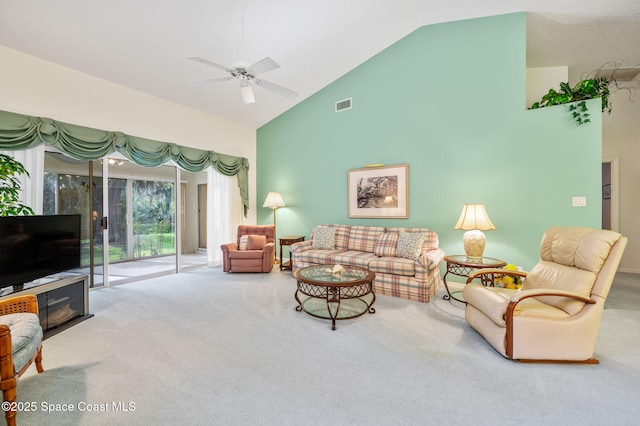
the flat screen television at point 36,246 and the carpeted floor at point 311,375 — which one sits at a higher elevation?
the flat screen television at point 36,246

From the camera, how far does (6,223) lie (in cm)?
248

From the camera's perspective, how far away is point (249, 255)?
4992mm

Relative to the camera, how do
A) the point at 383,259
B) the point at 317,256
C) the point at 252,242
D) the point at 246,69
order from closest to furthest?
the point at 246,69
the point at 383,259
the point at 317,256
the point at 252,242

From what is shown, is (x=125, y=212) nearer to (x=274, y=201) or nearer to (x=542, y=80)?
(x=274, y=201)

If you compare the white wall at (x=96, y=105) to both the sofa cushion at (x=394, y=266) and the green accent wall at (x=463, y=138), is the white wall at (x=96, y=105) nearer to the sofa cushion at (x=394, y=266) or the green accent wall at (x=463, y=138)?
the green accent wall at (x=463, y=138)

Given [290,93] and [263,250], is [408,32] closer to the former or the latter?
[290,93]

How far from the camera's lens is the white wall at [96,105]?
327 cm

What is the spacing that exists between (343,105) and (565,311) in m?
4.35

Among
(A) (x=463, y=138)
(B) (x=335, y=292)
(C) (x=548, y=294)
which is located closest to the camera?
(C) (x=548, y=294)

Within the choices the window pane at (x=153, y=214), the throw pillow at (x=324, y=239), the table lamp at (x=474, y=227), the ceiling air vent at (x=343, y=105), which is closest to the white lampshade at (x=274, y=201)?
the throw pillow at (x=324, y=239)

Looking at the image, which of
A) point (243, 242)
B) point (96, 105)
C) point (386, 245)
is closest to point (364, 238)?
point (386, 245)

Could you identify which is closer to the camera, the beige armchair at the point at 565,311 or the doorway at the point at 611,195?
the beige armchair at the point at 565,311

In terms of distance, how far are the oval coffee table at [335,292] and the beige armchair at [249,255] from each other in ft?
5.47

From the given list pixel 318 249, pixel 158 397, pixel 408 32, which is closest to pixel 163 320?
pixel 158 397
